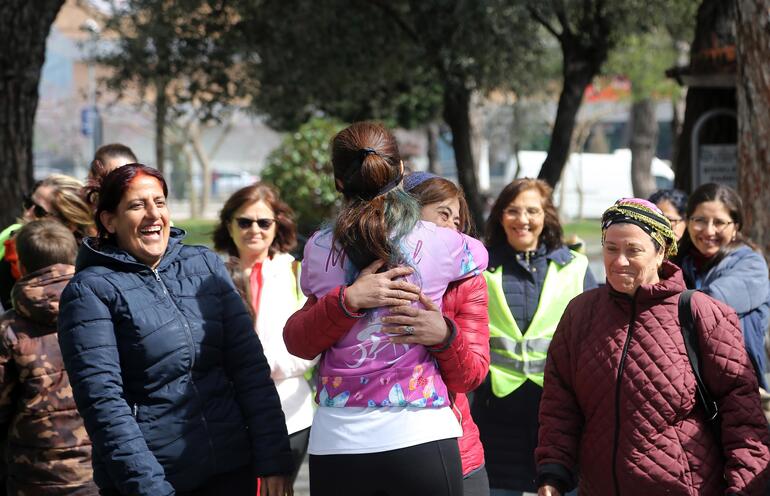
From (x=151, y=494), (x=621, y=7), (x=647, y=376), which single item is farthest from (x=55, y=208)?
(x=621, y=7)

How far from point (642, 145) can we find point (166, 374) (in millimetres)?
24212

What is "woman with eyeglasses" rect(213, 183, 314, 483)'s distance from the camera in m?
4.55

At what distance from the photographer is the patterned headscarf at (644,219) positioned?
3.30 meters

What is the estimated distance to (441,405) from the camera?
9.82 ft

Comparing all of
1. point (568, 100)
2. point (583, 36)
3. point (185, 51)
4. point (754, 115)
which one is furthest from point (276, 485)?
point (185, 51)

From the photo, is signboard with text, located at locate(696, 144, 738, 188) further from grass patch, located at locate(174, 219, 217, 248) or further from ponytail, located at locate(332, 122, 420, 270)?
ponytail, located at locate(332, 122, 420, 270)

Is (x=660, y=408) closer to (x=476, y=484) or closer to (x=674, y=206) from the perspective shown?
(x=476, y=484)

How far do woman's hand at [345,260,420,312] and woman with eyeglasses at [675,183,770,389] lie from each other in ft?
7.28

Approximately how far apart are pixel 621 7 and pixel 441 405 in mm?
10843

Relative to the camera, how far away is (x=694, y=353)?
3.23 meters

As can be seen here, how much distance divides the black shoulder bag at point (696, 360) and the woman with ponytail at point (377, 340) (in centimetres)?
79

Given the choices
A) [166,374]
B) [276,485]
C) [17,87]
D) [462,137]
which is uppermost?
[17,87]

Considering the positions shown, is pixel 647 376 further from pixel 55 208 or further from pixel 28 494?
pixel 55 208

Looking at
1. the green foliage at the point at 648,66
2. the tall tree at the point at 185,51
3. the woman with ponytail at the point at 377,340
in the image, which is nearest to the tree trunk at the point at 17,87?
the tall tree at the point at 185,51
